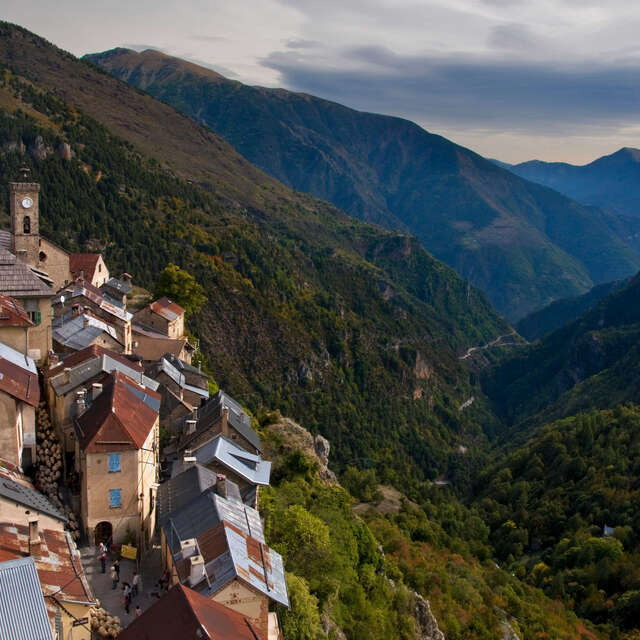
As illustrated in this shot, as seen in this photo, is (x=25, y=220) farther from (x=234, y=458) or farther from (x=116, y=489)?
(x=116, y=489)

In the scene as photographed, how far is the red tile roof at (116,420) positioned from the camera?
107ft

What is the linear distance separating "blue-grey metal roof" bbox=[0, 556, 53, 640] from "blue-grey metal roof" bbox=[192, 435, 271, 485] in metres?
17.3

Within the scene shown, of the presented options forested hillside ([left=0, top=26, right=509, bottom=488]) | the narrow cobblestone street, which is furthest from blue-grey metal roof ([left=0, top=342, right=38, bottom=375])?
forested hillside ([left=0, top=26, right=509, bottom=488])

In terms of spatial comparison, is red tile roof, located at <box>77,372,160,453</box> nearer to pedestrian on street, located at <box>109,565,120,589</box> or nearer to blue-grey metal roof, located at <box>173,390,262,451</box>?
pedestrian on street, located at <box>109,565,120,589</box>

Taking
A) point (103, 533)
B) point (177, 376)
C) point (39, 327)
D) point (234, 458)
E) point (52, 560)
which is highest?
point (39, 327)

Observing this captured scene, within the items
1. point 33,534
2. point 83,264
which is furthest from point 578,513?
point 33,534

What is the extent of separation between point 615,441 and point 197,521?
106 metres

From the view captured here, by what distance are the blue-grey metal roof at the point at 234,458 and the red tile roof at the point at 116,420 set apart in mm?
4191

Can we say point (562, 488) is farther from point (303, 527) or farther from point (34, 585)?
point (34, 585)

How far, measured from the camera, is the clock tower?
52.2 m

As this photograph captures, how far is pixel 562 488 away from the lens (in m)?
112

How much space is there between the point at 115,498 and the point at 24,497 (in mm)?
5370

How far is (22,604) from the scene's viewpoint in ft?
68.3

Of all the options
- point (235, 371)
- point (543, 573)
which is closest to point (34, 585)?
point (543, 573)
